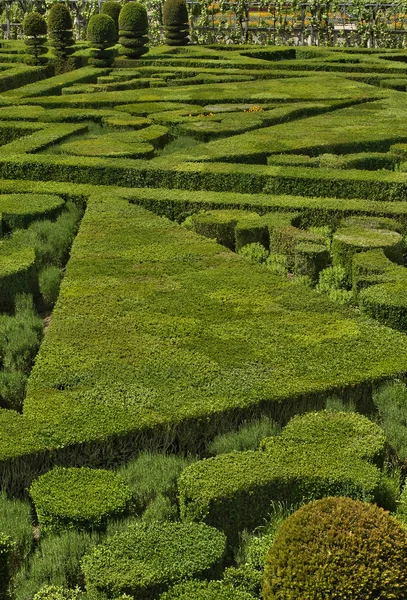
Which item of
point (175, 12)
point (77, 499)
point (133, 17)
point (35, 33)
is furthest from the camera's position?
point (175, 12)

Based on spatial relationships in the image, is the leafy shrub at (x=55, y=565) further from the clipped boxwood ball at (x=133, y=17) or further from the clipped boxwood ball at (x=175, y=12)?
the clipped boxwood ball at (x=175, y=12)

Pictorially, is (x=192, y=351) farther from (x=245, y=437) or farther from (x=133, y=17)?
(x=133, y=17)

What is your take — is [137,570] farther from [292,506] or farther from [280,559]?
[292,506]

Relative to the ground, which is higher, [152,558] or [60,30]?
[60,30]

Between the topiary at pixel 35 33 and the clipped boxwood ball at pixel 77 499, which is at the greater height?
the topiary at pixel 35 33

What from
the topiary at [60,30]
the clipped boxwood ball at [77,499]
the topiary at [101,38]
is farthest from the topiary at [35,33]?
the clipped boxwood ball at [77,499]

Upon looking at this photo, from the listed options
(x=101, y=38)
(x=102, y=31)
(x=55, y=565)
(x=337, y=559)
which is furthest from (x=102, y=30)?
(x=337, y=559)
